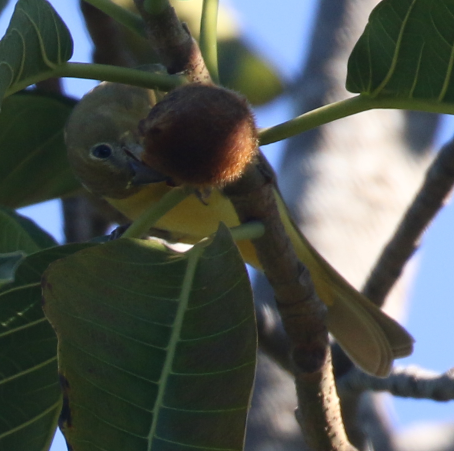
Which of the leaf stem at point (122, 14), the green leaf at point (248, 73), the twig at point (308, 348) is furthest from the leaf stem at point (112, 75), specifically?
the green leaf at point (248, 73)

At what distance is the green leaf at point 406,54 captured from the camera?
1101mm

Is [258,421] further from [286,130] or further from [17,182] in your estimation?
[286,130]

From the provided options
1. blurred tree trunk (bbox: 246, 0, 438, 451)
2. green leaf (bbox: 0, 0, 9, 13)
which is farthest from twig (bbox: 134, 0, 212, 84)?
blurred tree trunk (bbox: 246, 0, 438, 451)

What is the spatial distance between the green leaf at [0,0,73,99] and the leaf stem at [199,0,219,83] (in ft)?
0.71

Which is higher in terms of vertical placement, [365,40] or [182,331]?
[365,40]

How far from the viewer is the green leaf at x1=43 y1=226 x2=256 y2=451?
0.97 meters

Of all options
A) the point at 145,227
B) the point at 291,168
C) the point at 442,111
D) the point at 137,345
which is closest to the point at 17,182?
the point at 145,227

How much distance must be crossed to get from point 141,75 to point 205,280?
0.32 meters

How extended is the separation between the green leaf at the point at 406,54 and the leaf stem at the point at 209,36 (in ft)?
0.71

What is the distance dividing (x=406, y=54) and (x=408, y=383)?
80 centimetres

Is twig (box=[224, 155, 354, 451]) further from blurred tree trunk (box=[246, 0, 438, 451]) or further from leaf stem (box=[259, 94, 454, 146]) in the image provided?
blurred tree trunk (box=[246, 0, 438, 451])

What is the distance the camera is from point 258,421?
244 centimetres

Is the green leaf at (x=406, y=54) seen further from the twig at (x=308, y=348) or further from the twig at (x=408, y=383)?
the twig at (x=408, y=383)

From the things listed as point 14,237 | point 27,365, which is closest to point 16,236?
point 14,237
